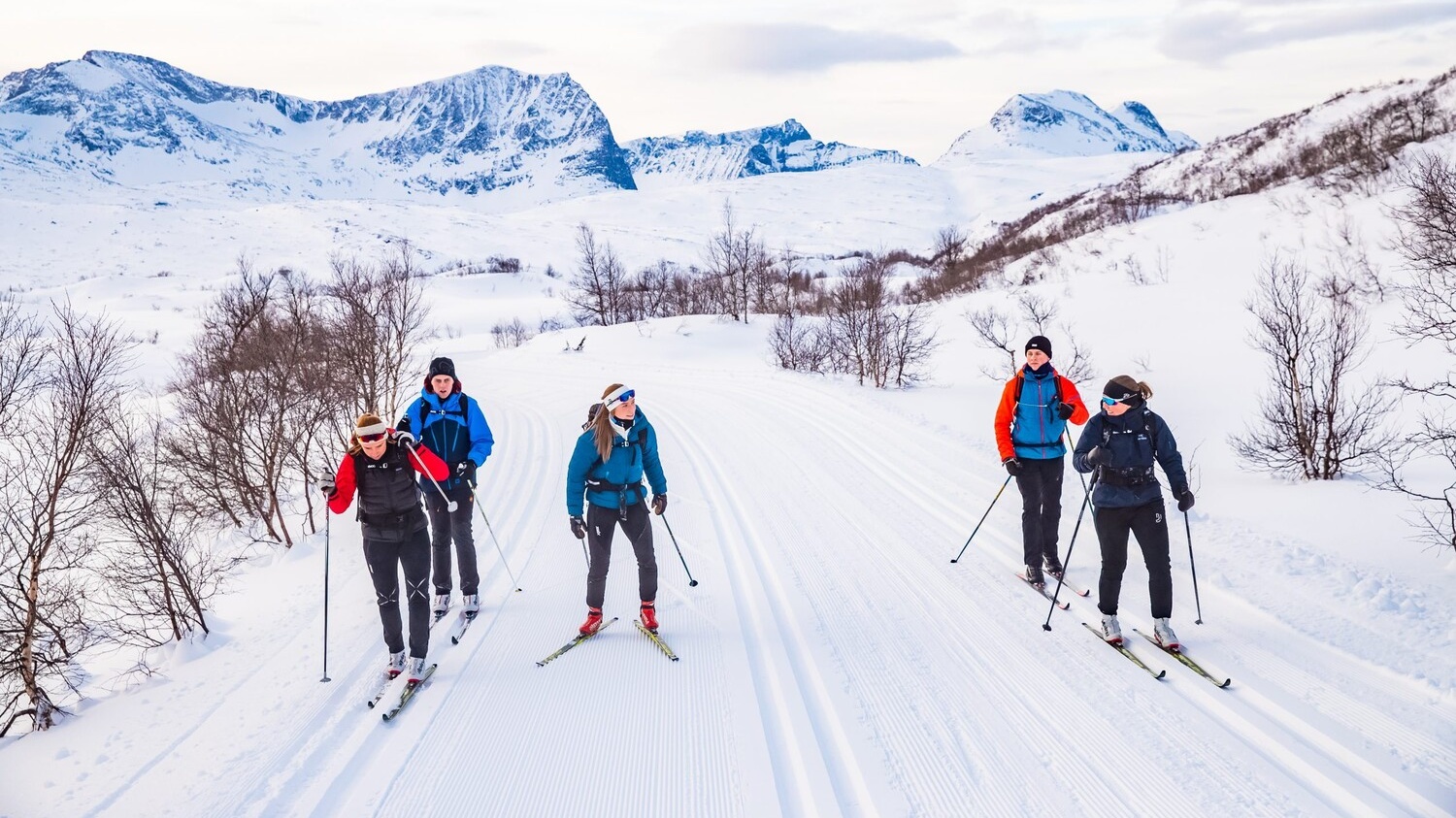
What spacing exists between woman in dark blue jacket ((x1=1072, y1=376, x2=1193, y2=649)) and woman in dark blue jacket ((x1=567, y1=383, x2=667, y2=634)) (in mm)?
3278

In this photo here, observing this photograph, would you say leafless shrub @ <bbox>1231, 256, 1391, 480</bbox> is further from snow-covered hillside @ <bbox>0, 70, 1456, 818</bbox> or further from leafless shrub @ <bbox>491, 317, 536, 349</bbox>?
leafless shrub @ <bbox>491, 317, 536, 349</bbox>

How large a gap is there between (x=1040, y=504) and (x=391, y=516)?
18.1 ft

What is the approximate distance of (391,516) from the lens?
4957 millimetres

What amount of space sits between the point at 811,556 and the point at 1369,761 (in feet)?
14.6

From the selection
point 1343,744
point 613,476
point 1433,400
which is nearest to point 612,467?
point 613,476

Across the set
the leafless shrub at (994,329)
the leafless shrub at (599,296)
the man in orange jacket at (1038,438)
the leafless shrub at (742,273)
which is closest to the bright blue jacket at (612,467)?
the man in orange jacket at (1038,438)

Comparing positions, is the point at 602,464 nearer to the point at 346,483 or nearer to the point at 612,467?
the point at 612,467

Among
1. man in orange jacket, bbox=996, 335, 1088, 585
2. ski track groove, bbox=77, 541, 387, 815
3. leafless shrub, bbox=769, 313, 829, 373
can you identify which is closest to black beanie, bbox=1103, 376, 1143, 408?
man in orange jacket, bbox=996, 335, 1088, 585

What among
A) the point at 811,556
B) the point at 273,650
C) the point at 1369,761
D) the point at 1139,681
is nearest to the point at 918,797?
the point at 1139,681

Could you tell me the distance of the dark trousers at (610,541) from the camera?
17.7ft

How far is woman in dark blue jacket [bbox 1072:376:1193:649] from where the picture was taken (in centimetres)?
496

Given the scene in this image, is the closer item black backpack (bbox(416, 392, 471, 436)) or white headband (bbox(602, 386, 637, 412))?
white headband (bbox(602, 386, 637, 412))

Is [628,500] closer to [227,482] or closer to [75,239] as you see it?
[227,482]

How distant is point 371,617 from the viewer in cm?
639
